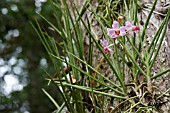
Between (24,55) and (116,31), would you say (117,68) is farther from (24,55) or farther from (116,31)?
(24,55)

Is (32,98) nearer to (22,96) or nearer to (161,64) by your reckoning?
(22,96)

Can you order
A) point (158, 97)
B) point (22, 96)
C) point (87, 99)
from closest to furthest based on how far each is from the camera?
point (158, 97)
point (87, 99)
point (22, 96)

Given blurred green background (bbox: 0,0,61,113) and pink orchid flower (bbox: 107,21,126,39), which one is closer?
pink orchid flower (bbox: 107,21,126,39)

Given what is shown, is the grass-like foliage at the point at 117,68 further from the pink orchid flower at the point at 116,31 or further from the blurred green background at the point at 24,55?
the blurred green background at the point at 24,55

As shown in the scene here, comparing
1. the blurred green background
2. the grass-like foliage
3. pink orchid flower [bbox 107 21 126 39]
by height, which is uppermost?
pink orchid flower [bbox 107 21 126 39]

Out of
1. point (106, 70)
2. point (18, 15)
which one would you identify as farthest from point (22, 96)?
point (106, 70)

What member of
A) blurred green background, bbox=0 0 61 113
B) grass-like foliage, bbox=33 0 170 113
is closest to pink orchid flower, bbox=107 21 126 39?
grass-like foliage, bbox=33 0 170 113

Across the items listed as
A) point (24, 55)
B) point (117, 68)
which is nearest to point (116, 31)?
point (117, 68)

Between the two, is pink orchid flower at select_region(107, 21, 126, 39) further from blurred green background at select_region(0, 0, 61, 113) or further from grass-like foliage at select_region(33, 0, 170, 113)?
blurred green background at select_region(0, 0, 61, 113)
